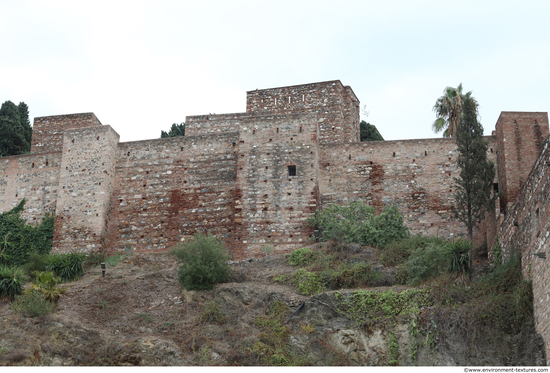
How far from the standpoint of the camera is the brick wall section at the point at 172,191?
26234 mm

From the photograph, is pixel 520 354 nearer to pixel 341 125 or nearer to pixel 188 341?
pixel 188 341

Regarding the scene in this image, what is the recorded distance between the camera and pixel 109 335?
60.7 feet

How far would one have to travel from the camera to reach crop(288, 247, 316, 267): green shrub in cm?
2209

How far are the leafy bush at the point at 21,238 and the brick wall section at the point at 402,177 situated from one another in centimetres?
1044

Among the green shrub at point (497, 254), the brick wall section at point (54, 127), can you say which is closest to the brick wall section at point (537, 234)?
the green shrub at point (497, 254)

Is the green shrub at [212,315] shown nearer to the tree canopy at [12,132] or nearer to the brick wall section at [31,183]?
the brick wall section at [31,183]

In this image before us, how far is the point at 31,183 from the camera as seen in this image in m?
28.4

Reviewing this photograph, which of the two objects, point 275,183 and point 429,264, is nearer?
point 429,264

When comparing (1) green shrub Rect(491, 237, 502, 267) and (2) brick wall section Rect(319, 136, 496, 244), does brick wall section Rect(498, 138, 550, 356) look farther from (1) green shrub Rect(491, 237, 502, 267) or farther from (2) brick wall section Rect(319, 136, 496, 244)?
(2) brick wall section Rect(319, 136, 496, 244)

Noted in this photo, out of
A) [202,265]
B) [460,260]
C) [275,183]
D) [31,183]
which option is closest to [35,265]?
[31,183]

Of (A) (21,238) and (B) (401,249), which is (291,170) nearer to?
(B) (401,249)

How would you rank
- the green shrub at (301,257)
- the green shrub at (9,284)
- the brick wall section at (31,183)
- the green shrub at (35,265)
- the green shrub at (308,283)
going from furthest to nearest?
1. the brick wall section at (31,183)
2. the green shrub at (35,265)
3. the green shrub at (301,257)
4. the green shrub at (9,284)
5. the green shrub at (308,283)

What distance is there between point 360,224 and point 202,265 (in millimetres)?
5624

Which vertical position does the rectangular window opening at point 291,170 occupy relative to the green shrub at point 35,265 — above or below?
above
